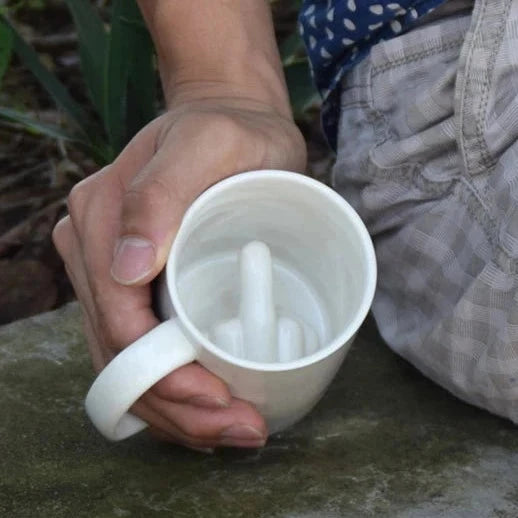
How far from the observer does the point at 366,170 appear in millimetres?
1314

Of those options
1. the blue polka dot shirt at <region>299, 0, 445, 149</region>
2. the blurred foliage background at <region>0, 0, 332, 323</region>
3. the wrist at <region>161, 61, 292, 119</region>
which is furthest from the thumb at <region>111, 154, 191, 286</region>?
the blurred foliage background at <region>0, 0, 332, 323</region>

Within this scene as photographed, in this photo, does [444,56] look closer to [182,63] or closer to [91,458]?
[182,63]

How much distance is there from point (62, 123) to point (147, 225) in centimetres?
127

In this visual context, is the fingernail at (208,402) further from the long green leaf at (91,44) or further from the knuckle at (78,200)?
the long green leaf at (91,44)

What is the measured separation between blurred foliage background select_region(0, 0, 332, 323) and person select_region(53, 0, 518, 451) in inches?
21.6

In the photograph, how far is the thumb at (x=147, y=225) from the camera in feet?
3.35

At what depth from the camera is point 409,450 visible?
3.87 feet

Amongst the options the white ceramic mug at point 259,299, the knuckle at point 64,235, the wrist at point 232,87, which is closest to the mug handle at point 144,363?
the white ceramic mug at point 259,299

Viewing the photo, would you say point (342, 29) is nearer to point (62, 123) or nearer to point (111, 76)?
point (111, 76)

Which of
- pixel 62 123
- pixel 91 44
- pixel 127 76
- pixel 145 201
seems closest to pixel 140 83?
pixel 127 76

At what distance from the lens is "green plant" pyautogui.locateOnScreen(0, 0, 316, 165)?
6.17ft

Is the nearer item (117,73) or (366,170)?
(366,170)

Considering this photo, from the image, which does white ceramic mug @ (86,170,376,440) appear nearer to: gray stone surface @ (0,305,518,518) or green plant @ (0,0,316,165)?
gray stone surface @ (0,305,518,518)

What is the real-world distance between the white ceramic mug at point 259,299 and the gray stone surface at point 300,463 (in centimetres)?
6
